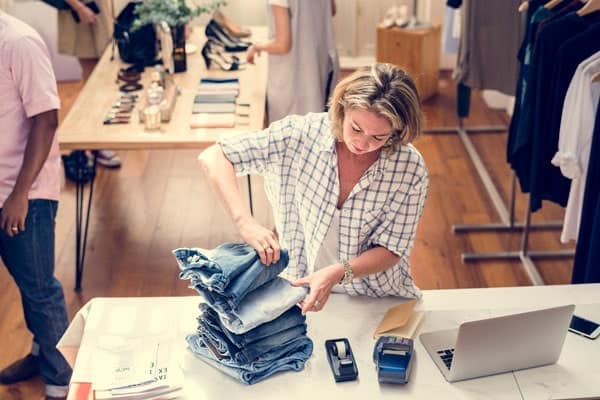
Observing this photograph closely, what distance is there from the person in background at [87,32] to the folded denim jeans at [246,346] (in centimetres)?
295

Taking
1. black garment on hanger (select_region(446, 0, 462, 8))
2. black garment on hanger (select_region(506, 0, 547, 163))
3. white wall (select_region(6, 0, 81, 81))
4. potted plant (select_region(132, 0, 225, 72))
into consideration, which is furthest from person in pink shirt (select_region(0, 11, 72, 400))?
white wall (select_region(6, 0, 81, 81))

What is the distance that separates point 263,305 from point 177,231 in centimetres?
230

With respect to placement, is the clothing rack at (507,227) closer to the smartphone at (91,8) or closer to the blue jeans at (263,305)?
the blue jeans at (263,305)

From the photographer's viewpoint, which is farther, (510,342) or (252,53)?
(252,53)

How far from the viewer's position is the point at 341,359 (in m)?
2.24

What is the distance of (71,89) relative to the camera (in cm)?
607

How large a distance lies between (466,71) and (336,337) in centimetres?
260

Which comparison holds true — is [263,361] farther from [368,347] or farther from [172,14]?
[172,14]

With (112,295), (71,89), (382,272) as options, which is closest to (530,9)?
(382,272)

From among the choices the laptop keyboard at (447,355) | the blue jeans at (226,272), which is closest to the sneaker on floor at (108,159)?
the blue jeans at (226,272)

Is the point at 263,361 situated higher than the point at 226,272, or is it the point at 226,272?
the point at 226,272

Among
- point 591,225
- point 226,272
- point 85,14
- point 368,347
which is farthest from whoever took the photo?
point 85,14

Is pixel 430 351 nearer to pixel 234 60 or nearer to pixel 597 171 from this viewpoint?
pixel 597 171

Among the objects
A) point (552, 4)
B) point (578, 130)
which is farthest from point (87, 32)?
point (578, 130)
